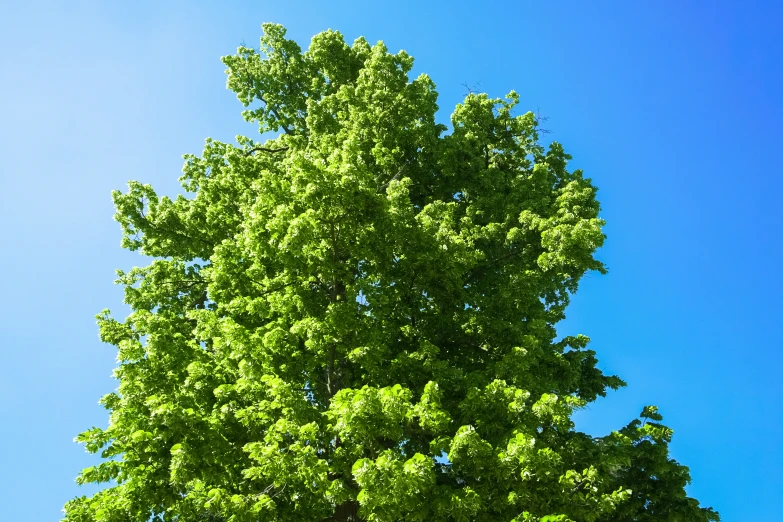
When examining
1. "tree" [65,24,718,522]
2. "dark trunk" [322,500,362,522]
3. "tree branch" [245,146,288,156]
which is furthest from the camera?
"tree branch" [245,146,288,156]

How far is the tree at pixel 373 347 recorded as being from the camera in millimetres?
8406

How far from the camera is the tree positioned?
8406 millimetres

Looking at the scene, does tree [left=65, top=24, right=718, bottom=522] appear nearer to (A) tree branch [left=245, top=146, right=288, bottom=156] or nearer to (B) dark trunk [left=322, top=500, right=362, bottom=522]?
(B) dark trunk [left=322, top=500, right=362, bottom=522]

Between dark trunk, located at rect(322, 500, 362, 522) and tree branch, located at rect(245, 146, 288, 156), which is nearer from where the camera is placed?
dark trunk, located at rect(322, 500, 362, 522)

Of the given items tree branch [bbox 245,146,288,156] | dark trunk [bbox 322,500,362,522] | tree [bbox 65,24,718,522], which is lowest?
dark trunk [bbox 322,500,362,522]

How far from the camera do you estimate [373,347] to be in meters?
10.2

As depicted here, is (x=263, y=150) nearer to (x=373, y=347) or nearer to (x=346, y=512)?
(x=373, y=347)

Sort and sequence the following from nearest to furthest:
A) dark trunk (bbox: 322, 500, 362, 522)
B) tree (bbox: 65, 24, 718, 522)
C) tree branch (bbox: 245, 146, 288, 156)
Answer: tree (bbox: 65, 24, 718, 522) < dark trunk (bbox: 322, 500, 362, 522) < tree branch (bbox: 245, 146, 288, 156)

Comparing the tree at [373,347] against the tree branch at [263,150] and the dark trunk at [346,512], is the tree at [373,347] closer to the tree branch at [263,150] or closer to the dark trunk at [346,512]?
the dark trunk at [346,512]

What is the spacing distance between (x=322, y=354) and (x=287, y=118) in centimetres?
1299

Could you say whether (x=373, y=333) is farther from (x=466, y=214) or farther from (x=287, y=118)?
(x=287, y=118)

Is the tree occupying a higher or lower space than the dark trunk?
higher

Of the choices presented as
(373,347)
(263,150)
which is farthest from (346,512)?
(263,150)


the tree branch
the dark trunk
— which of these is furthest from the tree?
the tree branch
